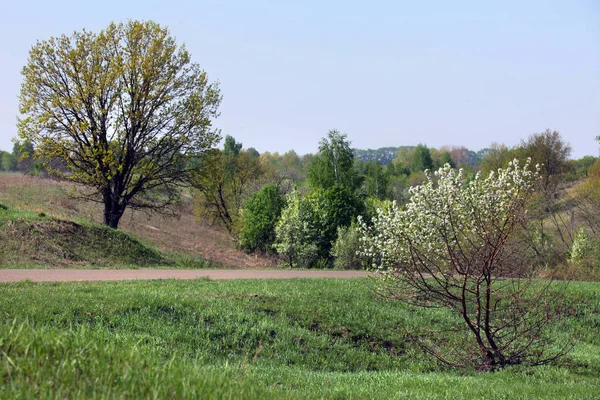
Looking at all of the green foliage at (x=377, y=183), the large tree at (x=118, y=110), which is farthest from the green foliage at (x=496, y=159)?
the large tree at (x=118, y=110)

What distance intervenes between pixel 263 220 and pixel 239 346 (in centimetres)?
3871

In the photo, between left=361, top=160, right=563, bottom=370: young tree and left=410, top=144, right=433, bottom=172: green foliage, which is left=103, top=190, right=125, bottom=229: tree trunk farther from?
left=410, top=144, right=433, bottom=172: green foliage

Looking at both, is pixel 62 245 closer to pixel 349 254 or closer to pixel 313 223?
pixel 349 254

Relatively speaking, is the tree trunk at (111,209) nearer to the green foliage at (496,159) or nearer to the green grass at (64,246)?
the green grass at (64,246)

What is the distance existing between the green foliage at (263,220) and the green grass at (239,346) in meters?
30.8

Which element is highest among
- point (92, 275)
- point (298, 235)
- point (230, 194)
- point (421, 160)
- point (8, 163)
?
point (421, 160)

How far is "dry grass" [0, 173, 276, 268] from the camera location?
133 feet

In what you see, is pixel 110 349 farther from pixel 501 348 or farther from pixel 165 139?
pixel 165 139

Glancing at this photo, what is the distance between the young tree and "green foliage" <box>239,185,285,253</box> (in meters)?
28.6

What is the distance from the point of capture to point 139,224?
163 ft

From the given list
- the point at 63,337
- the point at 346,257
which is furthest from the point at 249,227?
the point at 63,337

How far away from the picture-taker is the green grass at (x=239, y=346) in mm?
3820

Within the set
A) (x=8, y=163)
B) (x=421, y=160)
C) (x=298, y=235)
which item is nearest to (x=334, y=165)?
(x=298, y=235)

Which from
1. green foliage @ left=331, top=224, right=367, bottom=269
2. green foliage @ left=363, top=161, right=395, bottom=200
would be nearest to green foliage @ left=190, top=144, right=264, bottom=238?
green foliage @ left=363, top=161, right=395, bottom=200
